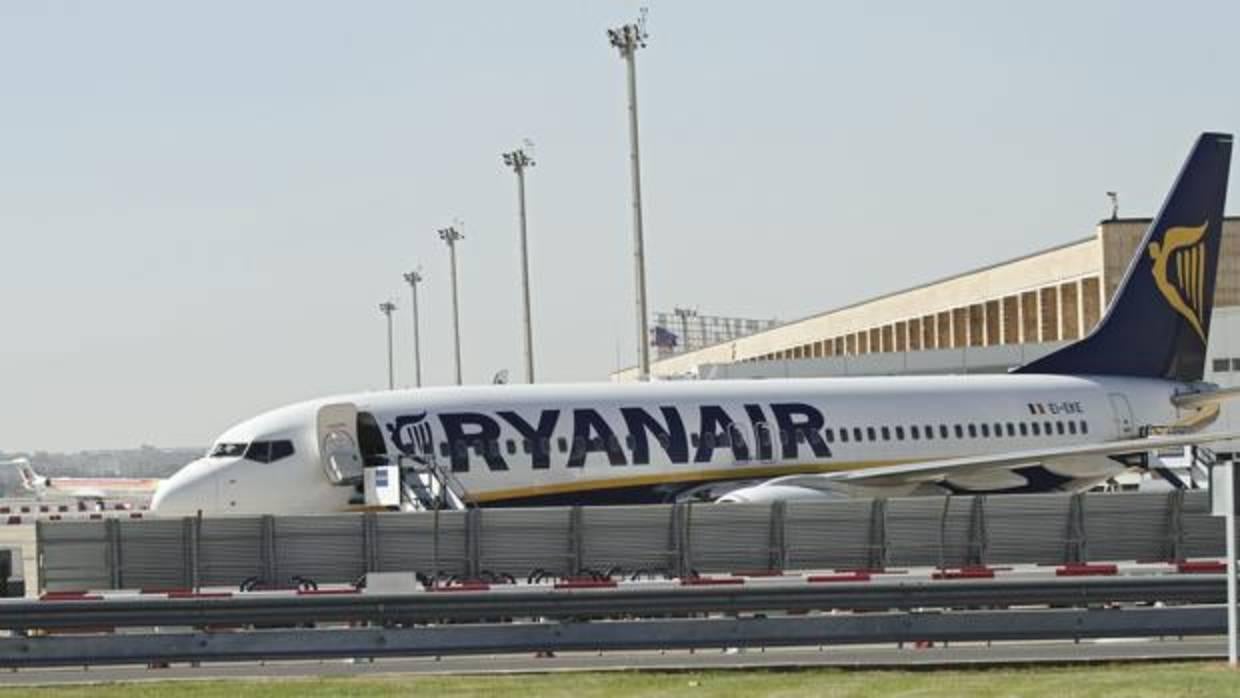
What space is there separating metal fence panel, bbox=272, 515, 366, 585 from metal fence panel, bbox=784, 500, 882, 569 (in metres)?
6.27

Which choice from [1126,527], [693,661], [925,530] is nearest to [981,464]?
[1126,527]

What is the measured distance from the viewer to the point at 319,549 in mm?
34500

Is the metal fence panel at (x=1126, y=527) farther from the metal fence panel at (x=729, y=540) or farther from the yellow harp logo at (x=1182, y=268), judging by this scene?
the yellow harp logo at (x=1182, y=268)

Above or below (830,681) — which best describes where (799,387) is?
above

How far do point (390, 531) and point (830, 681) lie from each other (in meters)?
14.4

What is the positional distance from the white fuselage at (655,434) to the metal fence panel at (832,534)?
6012 mm

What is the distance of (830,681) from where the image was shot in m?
21.0

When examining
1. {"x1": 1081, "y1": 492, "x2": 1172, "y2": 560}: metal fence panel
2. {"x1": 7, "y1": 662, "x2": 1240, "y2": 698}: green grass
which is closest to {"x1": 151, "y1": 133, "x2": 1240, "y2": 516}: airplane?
{"x1": 1081, "y1": 492, "x2": 1172, "y2": 560}: metal fence panel

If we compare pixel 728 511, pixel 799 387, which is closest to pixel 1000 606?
pixel 728 511

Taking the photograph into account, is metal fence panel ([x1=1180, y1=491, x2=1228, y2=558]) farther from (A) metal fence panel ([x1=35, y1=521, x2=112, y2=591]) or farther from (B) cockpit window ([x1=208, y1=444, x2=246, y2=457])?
(A) metal fence panel ([x1=35, y1=521, x2=112, y2=591])

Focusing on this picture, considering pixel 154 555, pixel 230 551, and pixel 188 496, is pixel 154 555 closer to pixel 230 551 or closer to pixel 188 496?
pixel 230 551

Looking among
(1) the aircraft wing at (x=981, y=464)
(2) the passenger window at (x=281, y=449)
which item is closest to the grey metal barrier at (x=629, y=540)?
(2) the passenger window at (x=281, y=449)

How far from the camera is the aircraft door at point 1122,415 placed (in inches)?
1940

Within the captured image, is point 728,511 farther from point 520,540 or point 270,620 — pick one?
point 270,620
